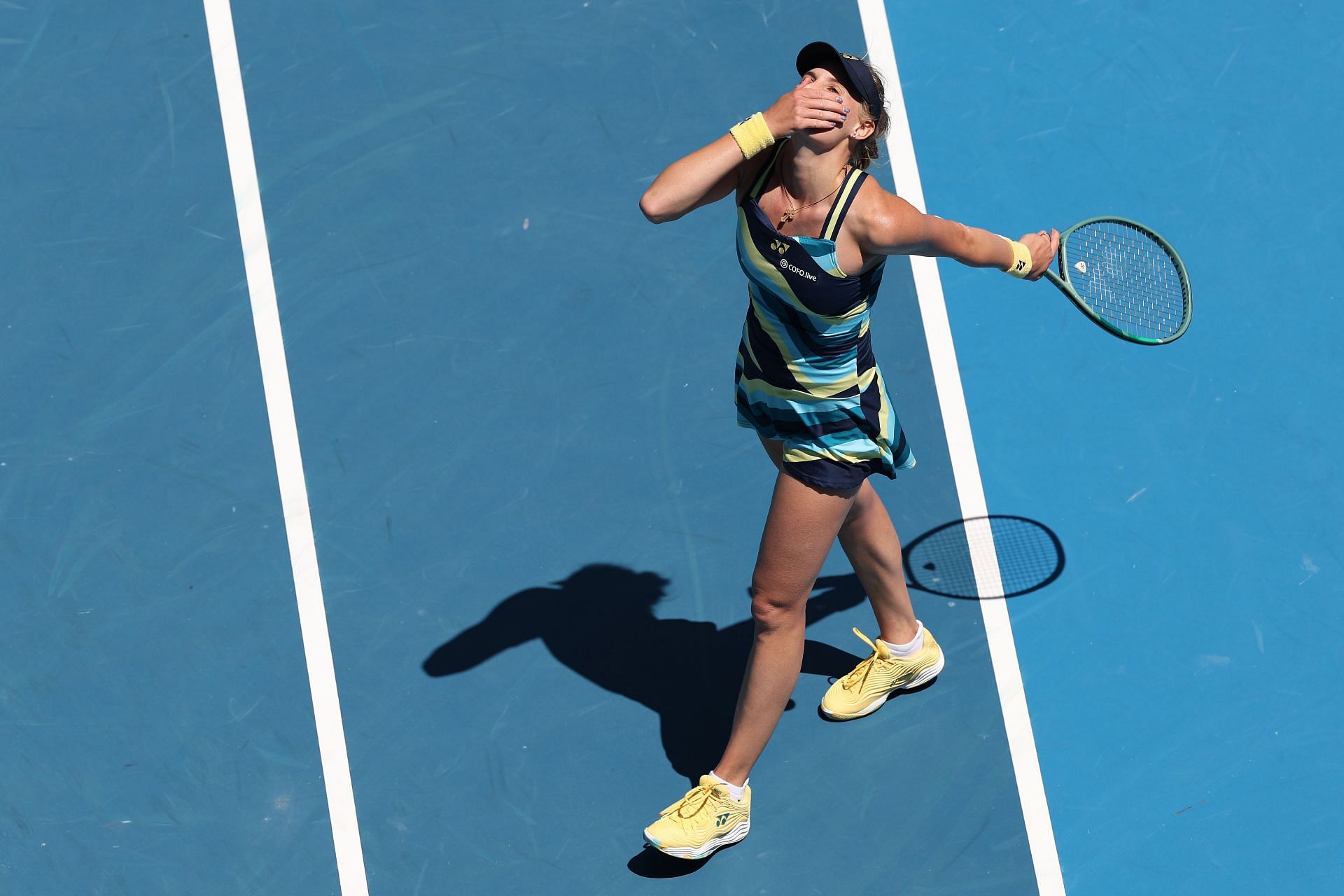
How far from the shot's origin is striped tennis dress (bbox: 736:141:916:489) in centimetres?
431

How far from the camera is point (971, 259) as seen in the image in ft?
14.8

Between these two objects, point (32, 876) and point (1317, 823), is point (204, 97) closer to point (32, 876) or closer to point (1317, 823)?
point (32, 876)

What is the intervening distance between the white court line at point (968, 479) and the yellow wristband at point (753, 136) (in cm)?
224

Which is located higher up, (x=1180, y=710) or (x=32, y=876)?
(x=32, y=876)

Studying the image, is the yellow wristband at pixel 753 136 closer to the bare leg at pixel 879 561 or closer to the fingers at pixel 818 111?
the fingers at pixel 818 111

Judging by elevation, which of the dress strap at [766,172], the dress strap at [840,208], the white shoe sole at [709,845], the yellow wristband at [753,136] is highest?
the yellow wristband at [753,136]

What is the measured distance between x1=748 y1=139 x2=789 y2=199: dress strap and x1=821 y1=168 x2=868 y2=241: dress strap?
26cm

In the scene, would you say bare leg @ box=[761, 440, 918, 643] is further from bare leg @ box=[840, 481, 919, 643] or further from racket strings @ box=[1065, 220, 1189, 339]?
racket strings @ box=[1065, 220, 1189, 339]

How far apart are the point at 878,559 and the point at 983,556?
0.93 m

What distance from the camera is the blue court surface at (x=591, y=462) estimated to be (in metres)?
5.57

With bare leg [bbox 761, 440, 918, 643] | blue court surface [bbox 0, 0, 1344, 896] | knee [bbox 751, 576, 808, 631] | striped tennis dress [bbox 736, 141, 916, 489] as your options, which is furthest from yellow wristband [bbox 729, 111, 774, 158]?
blue court surface [bbox 0, 0, 1344, 896]

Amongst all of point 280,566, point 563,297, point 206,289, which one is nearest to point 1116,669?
point 563,297

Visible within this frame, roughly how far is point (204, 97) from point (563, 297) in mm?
2033

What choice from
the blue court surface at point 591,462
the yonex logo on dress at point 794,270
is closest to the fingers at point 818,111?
the yonex logo on dress at point 794,270
